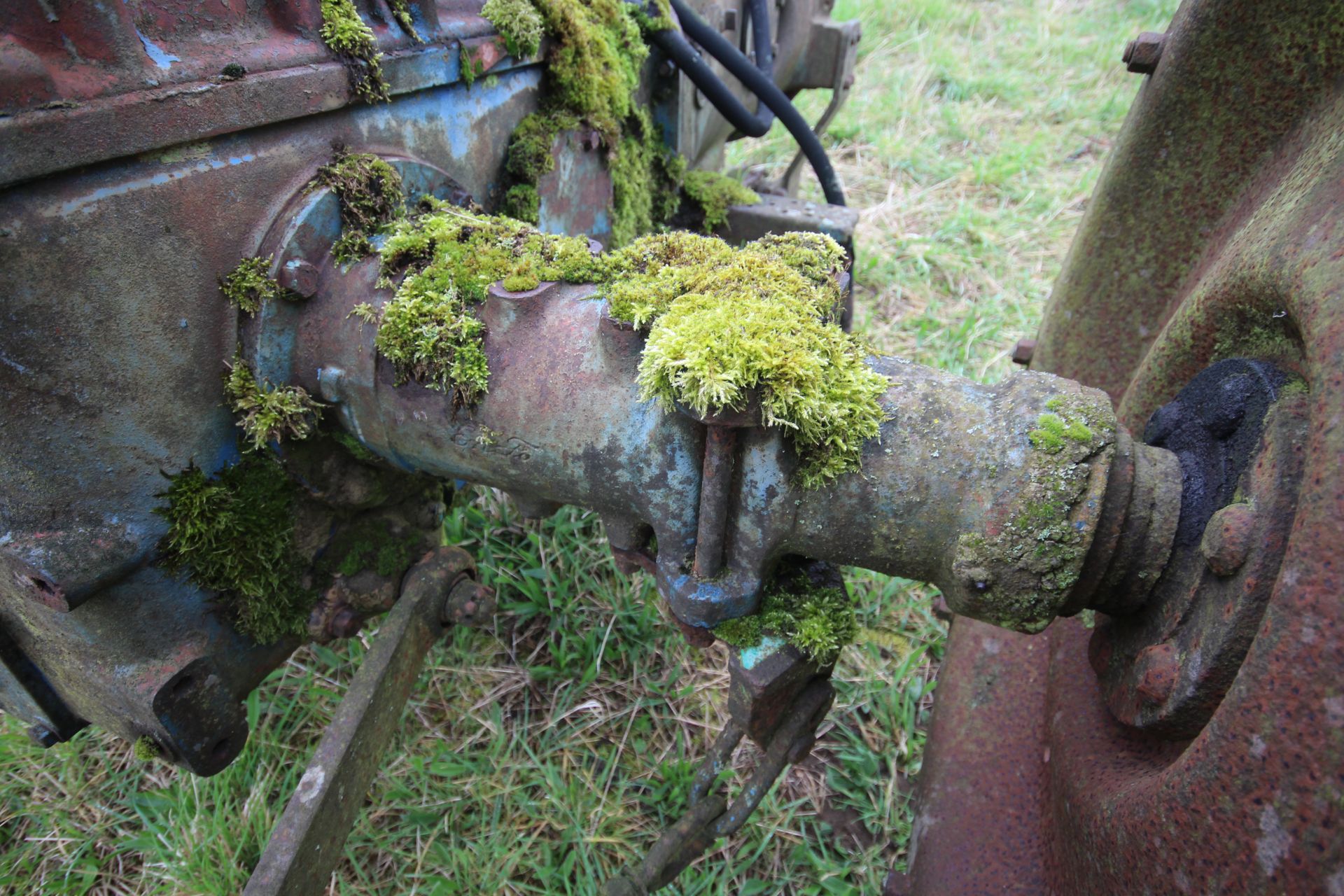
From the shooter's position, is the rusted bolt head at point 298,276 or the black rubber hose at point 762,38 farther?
the black rubber hose at point 762,38

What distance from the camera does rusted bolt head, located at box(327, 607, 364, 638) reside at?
139 cm

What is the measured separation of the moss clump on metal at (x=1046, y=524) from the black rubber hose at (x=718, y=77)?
57.7 inches

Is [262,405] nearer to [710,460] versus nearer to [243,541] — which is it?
[243,541]

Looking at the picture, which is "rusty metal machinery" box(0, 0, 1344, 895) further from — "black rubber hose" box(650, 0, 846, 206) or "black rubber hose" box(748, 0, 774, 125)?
"black rubber hose" box(748, 0, 774, 125)

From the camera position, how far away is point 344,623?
4.61 feet

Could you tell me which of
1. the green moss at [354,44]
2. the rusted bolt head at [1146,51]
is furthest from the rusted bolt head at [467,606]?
the rusted bolt head at [1146,51]

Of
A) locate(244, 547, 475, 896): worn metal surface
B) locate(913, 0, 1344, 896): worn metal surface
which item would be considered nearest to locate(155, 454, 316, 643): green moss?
locate(244, 547, 475, 896): worn metal surface

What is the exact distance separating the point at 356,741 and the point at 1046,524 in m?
1.15

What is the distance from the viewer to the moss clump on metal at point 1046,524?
3.01 feet

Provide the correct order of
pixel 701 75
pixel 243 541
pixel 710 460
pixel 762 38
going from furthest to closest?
pixel 762 38
pixel 701 75
pixel 243 541
pixel 710 460

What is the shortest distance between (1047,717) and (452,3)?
1.71 meters

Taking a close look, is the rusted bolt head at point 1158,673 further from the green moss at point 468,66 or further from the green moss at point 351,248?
the green moss at point 468,66

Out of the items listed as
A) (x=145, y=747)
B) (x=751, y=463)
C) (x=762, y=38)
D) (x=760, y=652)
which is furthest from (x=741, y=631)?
(x=762, y=38)

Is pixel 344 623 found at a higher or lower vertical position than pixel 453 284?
lower
